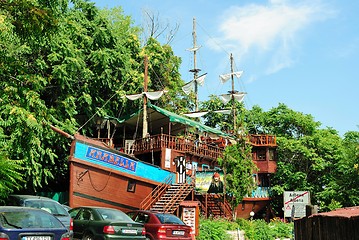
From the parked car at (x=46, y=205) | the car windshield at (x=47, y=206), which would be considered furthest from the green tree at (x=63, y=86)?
the car windshield at (x=47, y=206)

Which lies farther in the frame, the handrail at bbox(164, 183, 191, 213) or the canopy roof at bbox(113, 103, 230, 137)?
the canopy roof at bbox(113, 103, 230, 137)

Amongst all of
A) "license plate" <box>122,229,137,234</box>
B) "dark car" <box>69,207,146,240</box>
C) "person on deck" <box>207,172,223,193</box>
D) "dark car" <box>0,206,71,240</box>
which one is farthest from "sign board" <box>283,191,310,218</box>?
"person on deck" <box>207,172,223,193</box>

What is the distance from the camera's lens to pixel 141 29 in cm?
4853

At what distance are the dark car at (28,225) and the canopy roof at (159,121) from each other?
68.3ft

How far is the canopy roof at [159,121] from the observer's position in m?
31.3

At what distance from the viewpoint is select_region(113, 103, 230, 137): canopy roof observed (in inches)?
1232

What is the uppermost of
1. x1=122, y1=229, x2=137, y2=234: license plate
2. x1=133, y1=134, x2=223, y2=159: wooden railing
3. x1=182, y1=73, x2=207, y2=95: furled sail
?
x1=182, y1=73, x2=207, y2=95: furled sail

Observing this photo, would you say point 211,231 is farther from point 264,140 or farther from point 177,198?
point 264,140

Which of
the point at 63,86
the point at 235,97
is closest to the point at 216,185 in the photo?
the point at 63,86

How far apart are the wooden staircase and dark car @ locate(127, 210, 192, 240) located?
26.5 ft

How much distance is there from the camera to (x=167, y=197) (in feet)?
84.0

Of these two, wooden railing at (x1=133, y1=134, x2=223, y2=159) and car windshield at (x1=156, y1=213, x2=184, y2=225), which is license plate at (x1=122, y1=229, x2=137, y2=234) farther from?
wooden railing at (x1=133, y1=134, x2=223, y2=159)

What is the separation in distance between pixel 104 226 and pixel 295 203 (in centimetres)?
597

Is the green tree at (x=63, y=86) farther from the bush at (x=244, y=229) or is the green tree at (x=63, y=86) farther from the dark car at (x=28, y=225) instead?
the bush at (x=244, y=229)
